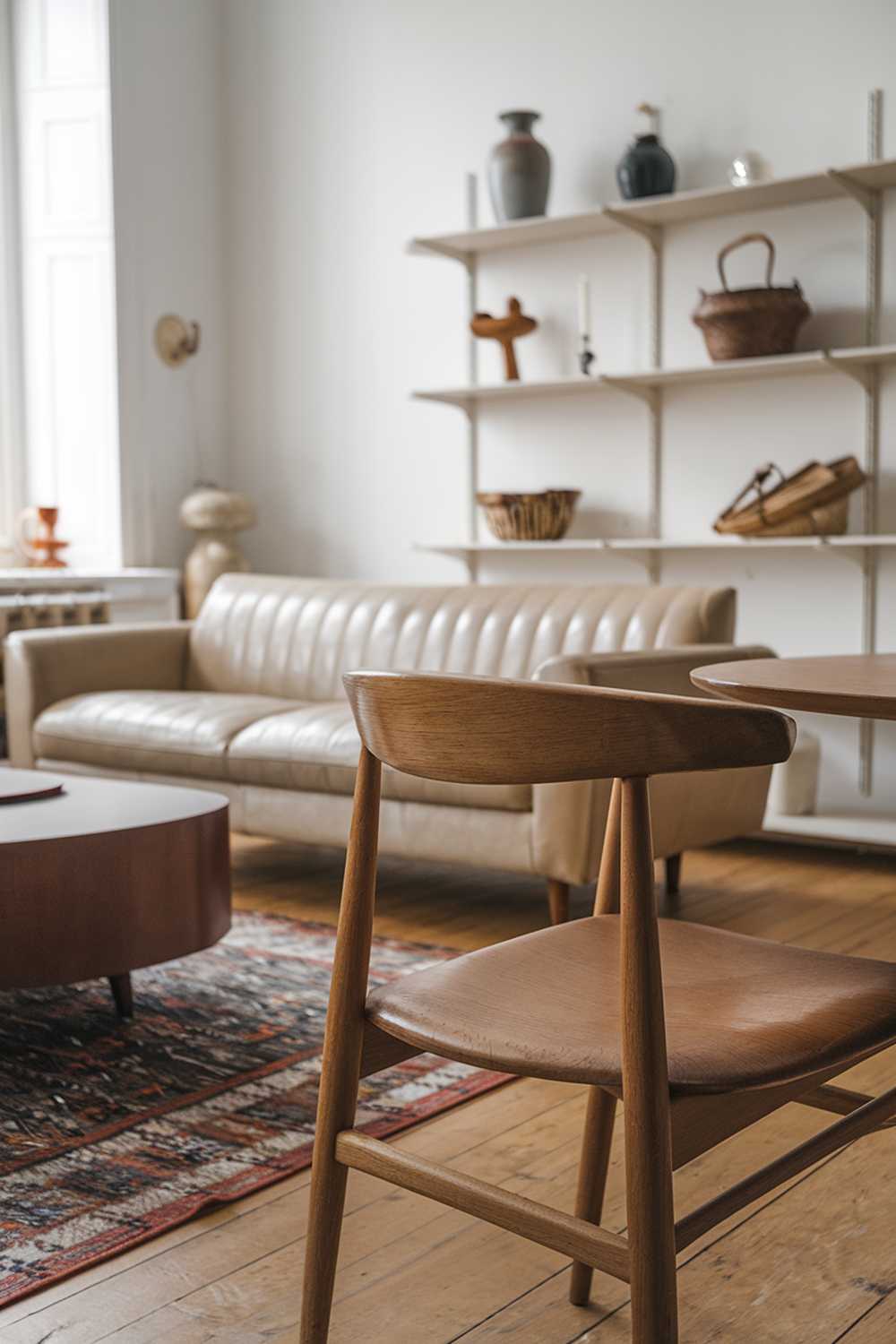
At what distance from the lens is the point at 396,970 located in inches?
110

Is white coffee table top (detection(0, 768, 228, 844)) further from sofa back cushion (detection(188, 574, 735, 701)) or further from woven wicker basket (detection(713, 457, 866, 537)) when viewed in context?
woven wicker basket (detection(713, 457, 866, 537))

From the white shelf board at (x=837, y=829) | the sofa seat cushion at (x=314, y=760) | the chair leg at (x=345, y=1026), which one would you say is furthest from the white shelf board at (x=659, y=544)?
the chair leg at (x=345, y=1026)

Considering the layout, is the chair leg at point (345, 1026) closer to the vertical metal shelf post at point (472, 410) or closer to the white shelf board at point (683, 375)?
the white shelf board at point (683, 375)

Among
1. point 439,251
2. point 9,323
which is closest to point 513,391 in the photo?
point 439,251

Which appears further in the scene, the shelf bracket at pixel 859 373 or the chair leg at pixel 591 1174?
the shelf bracket at pixel 859 373

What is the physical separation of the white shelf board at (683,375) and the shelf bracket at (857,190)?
1.30 ft

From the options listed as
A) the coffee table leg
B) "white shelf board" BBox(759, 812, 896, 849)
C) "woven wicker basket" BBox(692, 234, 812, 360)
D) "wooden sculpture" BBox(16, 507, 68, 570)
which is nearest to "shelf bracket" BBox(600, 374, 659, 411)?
"woven wicker basket" BBox(692, 234, 812, 360)

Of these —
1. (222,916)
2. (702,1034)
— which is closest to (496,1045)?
(702,1034)

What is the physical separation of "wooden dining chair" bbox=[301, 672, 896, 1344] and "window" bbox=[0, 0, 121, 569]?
424 cm

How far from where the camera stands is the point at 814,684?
55.1 inches

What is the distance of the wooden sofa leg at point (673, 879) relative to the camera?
11.2 ft

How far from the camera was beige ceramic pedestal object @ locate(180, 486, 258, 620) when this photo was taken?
526 centimetres

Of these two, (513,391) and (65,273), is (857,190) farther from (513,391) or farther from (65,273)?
(65,273)

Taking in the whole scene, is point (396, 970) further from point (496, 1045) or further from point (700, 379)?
point (700, 379)
